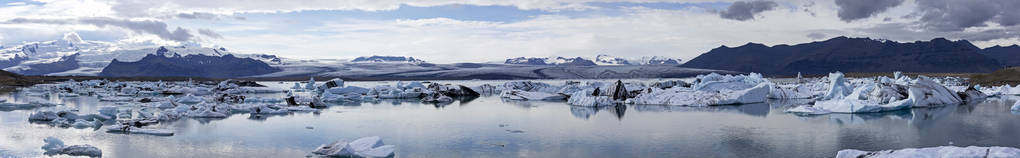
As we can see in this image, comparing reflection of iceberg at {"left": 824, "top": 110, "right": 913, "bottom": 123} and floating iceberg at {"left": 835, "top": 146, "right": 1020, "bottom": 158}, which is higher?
floating iceberg at {"left": 835, "top": 146, "right": 1020, "bottom": 158}

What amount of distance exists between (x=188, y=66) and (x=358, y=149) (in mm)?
124955

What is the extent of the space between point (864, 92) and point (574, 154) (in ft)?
43.4

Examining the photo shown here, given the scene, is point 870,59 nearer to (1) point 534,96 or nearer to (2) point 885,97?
(1) point 534,96

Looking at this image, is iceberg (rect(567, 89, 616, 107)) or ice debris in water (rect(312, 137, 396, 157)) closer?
ice debris in water (rect(312, 137, 396, 157))

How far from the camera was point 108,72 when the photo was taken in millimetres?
98188

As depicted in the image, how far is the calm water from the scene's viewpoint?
335 inches

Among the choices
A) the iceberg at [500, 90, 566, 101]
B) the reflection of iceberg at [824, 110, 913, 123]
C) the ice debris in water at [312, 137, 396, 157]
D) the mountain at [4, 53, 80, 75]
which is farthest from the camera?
the mountain at [4, 53, 80, 75]

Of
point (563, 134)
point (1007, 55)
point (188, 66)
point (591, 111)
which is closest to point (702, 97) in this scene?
point (591, 111)

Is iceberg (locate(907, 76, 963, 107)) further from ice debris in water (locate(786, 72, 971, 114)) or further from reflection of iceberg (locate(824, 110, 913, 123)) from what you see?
reflection of iceberg (locate(824, 110, 913, 123))

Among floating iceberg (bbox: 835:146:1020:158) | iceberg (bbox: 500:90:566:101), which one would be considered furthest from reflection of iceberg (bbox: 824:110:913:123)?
iceberg (bbox: 500:90:566:101)

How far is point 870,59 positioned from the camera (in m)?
138

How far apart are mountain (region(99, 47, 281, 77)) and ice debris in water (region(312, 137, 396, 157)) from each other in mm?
104223

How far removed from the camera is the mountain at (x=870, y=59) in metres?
132

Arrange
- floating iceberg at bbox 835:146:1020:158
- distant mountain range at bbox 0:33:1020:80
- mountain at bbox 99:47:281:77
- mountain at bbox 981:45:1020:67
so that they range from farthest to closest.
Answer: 1. mountain at bbox 981:45:1020:67
2. mountain at bbox 99:47:281:77
3. distant mountain range at bbox 0:33:1020:80
4. floating iceberg at bbox 835:146:1020:158
